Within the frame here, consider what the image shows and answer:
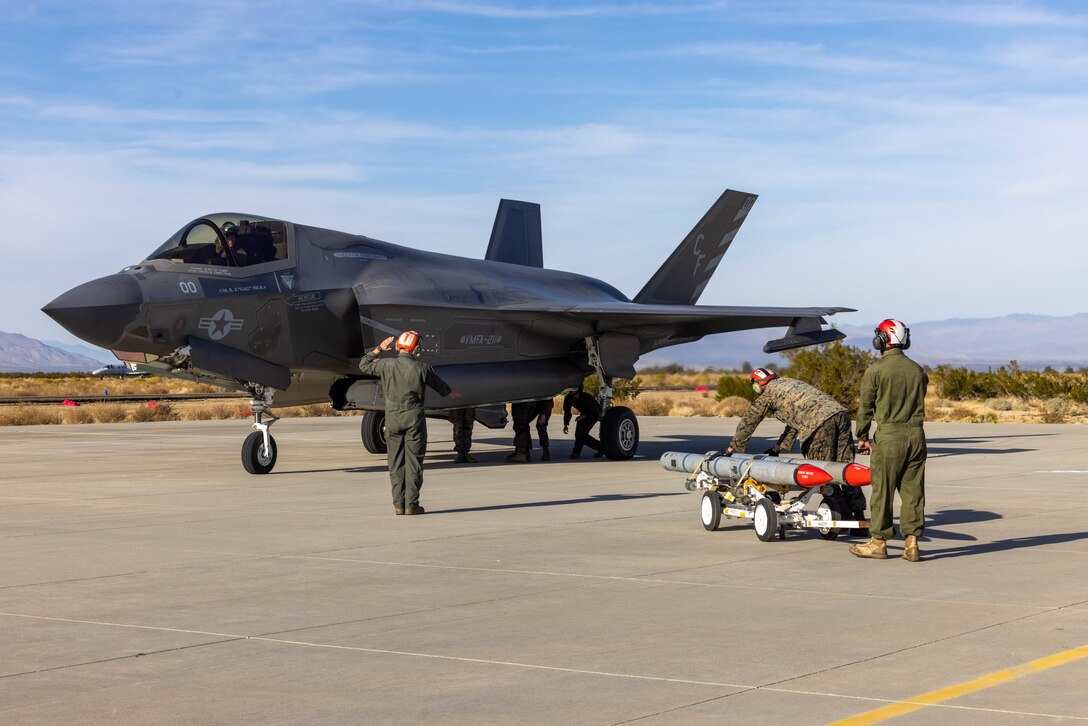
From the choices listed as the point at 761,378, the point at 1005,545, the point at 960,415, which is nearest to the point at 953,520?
the point at 1005,545

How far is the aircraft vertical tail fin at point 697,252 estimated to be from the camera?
25.4 metres

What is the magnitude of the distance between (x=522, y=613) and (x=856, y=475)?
Result: 375cm

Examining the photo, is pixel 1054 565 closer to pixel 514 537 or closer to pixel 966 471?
pixel 514 537

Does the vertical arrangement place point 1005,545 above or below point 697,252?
below

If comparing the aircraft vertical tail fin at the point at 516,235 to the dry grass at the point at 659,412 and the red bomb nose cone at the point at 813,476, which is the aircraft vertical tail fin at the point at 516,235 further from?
the red bomb nose cone at the point at 813,476

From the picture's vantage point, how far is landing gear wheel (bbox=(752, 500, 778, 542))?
1070 cm

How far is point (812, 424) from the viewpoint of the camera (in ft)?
36.7

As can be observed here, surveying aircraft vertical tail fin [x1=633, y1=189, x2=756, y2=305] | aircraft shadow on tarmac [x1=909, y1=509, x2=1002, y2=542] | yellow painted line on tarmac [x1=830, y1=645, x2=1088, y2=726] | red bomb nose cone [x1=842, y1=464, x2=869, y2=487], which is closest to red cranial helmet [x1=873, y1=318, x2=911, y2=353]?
red bomb nose cone [x1=842, y1=464, x2=869, y2=487]

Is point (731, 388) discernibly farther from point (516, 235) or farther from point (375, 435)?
point (375, 435)

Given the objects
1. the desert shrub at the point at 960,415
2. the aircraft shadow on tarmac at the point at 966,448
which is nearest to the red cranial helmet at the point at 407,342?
the aircraft shadow on tarmac at the point at 966,448

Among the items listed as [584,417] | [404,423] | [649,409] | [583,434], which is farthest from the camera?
[649,409]

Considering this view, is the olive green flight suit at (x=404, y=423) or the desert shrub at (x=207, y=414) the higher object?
the olive green flight suit at (x=404, y=423)

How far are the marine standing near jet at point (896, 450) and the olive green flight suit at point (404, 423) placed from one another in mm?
4957

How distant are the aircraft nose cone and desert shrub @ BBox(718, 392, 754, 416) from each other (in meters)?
26.8
